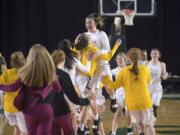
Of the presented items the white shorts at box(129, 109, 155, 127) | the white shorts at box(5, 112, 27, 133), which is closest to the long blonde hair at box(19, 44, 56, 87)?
the white shorts at box(5, 112, 27, 133)

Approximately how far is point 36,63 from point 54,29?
35.7ft

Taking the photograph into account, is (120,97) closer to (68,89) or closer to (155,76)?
(155,76)

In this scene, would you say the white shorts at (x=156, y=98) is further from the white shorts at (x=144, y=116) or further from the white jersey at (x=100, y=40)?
the white shorts at (x=144, y=116)

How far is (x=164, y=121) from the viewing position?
11.2 meters

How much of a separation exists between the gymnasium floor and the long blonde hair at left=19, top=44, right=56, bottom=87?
11.7 feet

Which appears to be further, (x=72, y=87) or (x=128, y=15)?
(x=128, y=15)

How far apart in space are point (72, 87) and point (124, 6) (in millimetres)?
9897

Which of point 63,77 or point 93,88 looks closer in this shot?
point 63,77

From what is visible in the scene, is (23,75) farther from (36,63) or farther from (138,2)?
(138,2)

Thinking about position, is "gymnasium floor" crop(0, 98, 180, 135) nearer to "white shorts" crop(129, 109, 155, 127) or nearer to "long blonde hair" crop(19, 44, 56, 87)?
"white shorts" crop(129, 109, 155, 127)

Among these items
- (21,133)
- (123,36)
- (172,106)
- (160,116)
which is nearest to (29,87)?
(21,133)

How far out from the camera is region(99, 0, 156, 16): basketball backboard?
15805mm

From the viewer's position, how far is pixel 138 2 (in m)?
15.9

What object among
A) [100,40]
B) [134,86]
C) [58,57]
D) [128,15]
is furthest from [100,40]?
[128,15]
